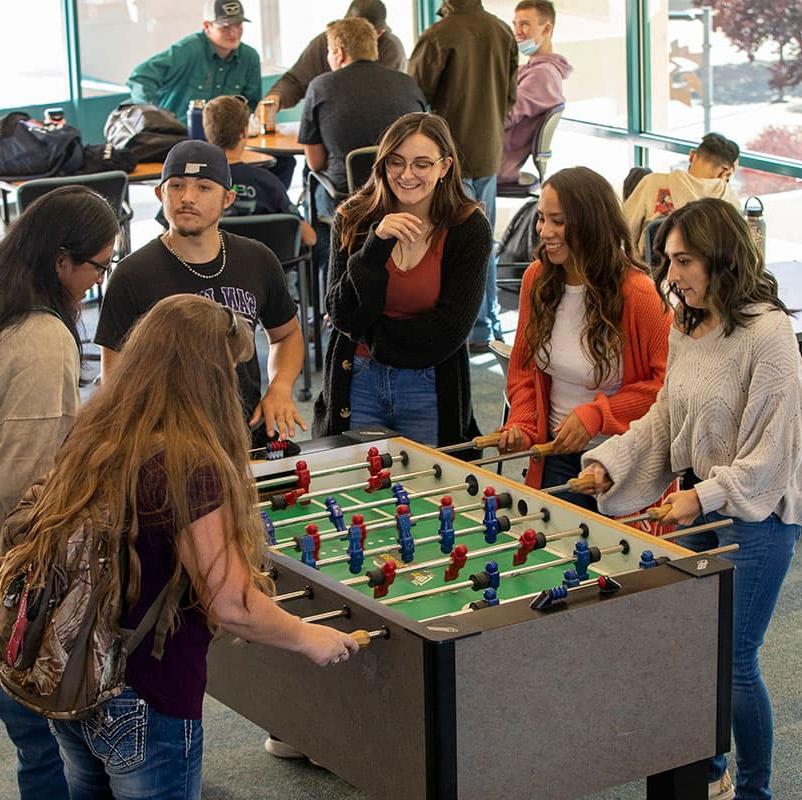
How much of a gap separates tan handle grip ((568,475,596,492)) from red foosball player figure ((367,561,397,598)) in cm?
65

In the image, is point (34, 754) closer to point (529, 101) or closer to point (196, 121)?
point (196, 121)

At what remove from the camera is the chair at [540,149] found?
758 cm

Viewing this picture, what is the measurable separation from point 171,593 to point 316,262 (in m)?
4.82

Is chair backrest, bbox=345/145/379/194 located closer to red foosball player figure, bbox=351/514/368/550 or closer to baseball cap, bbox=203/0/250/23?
baseball cap, bbox=203/0/250/23

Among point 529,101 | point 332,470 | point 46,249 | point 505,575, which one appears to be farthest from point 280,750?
point 529,101

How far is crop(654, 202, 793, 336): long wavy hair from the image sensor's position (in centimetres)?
295

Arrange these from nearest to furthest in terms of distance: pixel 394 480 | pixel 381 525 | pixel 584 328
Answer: pixel 381 525, pixel 394 480, pixel 584 328

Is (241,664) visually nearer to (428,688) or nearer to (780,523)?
(428,688)

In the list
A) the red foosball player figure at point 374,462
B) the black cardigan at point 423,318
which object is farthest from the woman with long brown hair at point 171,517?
the black cardigan at point 423,318

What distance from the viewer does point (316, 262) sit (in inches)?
273

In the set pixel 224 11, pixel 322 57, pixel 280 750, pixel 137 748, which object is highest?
pixel 224 11

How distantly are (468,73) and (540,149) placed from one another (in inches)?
36.3

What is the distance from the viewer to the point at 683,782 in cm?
271

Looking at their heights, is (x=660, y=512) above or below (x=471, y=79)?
below
